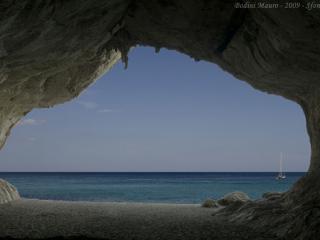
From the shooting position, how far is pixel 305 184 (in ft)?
50.1

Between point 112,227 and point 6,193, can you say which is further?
point 6,193

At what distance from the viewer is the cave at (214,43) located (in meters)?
9.90

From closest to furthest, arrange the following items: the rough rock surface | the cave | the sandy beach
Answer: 1. the cave
2. the sandy beach
3. the rough rock surface

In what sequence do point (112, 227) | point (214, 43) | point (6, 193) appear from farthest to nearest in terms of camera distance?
point (6, 193), point (214, 43), point (112, 227)

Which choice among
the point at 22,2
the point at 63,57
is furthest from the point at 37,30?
the point at 63,57

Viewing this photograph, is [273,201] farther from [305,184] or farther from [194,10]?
[194,10]

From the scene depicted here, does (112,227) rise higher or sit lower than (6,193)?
higher

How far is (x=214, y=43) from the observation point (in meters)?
14.3

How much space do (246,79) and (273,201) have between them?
537 centimetres

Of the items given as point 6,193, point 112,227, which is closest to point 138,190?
point 6,193

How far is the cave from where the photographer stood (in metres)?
9.90

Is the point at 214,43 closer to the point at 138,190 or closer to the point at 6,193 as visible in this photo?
the point at 6,193

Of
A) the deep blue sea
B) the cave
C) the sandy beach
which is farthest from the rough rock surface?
the deep blue sea

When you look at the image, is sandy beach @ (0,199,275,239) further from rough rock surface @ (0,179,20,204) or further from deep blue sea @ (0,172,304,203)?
deep blue sea @ (0,172,304,203)
